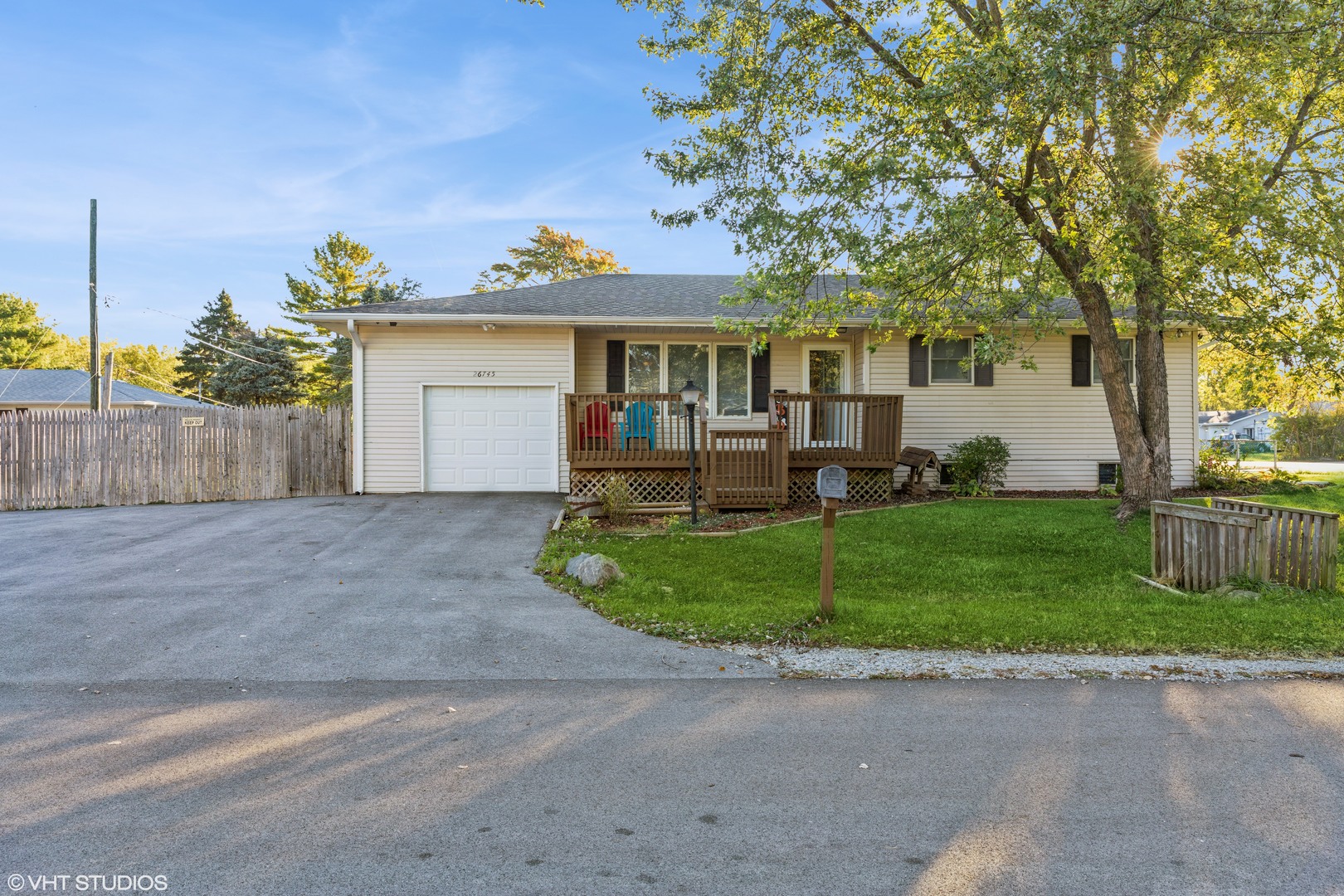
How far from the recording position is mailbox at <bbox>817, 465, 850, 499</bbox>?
5.23 m

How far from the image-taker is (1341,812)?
8.86ft

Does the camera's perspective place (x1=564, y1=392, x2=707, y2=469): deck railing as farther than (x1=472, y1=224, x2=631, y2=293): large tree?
No

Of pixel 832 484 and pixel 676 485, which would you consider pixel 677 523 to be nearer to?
pixel 676 485

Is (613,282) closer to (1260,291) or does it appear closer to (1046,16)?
(1046,16)

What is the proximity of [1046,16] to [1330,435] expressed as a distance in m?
29.5

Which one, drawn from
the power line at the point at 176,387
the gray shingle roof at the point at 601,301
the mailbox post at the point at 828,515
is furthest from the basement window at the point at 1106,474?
the power line at the point at 176,387

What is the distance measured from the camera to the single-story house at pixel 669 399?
1187 centimetres

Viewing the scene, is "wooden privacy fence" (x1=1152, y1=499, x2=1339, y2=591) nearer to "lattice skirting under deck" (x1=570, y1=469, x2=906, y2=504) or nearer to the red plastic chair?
"lattice skirting under deck" (x1=570, y1=469, x2=906, y2=504)

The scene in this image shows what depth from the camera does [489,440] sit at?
1330cm

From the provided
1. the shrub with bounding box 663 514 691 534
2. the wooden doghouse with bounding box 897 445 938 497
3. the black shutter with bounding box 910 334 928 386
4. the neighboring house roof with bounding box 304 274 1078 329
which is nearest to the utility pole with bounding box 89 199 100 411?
the neighboring house roof with bounding box 304 274 1078 329

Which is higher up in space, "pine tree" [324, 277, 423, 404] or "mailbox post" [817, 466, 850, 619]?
"pine tree" [324, 277, 423, 404]

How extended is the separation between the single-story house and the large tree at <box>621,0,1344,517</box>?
8.01 feet

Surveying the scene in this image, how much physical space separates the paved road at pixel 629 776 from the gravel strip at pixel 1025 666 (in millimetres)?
153

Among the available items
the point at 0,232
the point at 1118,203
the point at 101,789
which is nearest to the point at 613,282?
the point at 1118,203
